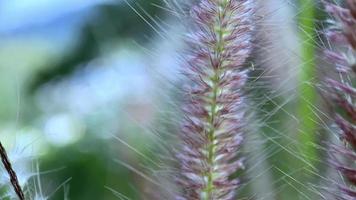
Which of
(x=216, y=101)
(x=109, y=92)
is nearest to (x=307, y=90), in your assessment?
(x=216, y=101)

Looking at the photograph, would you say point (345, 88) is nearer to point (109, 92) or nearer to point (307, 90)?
point (307, 90)

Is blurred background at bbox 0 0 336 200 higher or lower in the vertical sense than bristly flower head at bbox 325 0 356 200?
lower

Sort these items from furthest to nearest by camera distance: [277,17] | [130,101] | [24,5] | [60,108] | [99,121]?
[24,5] < [60,108] < [99,121] < [130,101] < [277,17]

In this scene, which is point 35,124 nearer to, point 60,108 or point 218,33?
point 60,108

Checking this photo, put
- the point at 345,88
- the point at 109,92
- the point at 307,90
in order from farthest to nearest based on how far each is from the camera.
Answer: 1. the point at 109,92
2. the point at 307,90
3. the point at 345,88

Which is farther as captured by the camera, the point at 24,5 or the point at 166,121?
the point at 24,5

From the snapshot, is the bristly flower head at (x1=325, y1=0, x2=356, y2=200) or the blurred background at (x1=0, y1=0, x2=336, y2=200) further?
the blurred background at (x1=0, y1=0, x2=336, y2=200)

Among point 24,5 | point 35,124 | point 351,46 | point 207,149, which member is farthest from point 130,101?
point 24,5
